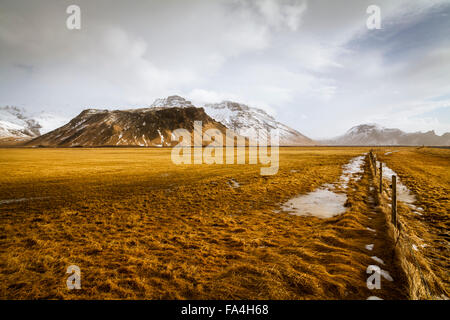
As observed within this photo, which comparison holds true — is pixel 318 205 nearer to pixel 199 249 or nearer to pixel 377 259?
pixel 377 259

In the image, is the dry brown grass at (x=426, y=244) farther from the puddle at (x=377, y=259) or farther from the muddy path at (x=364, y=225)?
the puddle at (x=377, y=259)

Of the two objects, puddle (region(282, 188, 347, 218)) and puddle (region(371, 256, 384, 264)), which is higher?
puddle (region(371, 256, 384, 264))

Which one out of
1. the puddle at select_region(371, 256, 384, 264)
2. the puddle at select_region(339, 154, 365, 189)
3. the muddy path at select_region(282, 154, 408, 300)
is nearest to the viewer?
the muddy path at select_region(282, 154, 408, 300)

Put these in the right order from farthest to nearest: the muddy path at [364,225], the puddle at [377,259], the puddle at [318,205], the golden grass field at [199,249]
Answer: the puddle at [318,205]
the puddle at [377,259]
the golden grass field at [199,249]
the muddy path at [364,225]

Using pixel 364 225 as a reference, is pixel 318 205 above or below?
below

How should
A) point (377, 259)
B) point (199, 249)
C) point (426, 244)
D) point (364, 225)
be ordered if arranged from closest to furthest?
point (377, 259) < point (199, 249) < point (426, 244) < point (364, 225)

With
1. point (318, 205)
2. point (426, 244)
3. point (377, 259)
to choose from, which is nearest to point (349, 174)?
point (318, 205)

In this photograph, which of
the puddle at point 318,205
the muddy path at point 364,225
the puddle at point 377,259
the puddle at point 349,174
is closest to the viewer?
the muddy path at point 364,225

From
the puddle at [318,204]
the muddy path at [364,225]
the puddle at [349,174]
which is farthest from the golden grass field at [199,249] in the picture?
the puddle at [349,174]

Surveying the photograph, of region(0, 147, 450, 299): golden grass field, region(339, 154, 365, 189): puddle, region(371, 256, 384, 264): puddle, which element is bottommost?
region(0, 147, 450, 299): golden grass field

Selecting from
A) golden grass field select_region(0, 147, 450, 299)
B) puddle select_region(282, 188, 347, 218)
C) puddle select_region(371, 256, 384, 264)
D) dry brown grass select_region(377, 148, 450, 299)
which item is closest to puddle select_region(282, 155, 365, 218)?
puddle select_region(282, 188, 347, 218)

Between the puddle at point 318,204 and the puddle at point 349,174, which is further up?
the puddle at point 349,174

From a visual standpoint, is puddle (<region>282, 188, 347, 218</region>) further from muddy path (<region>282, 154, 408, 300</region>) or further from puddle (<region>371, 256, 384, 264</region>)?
puddle (<region>371, 256, 384, 264</region>)
